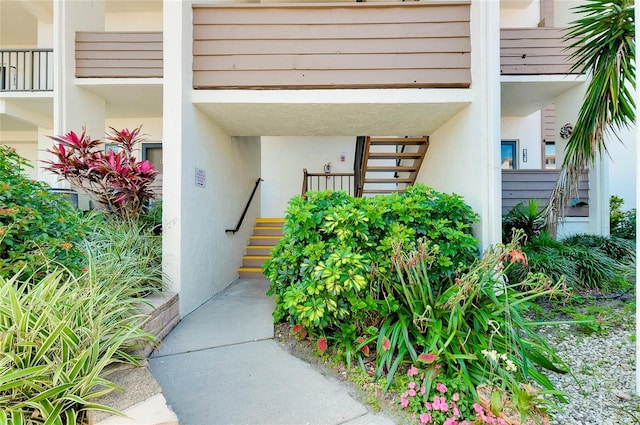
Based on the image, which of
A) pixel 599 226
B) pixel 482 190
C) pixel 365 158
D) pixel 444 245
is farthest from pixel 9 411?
pixel 599 226

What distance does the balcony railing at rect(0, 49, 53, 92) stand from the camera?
6.05 m

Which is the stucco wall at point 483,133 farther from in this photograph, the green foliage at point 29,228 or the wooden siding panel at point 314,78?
the green foliage at point 29,228

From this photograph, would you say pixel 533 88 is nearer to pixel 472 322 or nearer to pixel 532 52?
pixel 532 52

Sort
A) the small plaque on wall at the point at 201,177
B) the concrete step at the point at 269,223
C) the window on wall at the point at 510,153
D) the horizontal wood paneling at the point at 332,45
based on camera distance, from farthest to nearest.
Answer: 1. the window on wall at the point at 510,153
2. the concrete step at the point at 269,223
3. the small plaque on wall at the point at 201,177
4. the horizontal wood paneling at the point at 332,45

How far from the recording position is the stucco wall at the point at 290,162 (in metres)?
7.95

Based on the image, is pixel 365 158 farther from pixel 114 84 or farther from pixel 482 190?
pixel 114 84

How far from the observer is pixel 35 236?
83.8 inches

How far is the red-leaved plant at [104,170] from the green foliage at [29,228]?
0.76 m

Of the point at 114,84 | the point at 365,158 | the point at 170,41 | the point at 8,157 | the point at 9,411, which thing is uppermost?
the point at 114,84

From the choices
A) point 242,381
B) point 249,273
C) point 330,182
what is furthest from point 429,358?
point 330,182

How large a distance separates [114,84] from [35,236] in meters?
4.43

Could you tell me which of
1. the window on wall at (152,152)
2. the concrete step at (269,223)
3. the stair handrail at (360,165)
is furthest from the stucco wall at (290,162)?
the window on wall at (152,152)

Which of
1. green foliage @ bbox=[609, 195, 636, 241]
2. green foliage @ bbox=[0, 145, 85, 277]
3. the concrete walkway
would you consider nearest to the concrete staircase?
the concrete walkway

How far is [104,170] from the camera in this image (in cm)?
315
